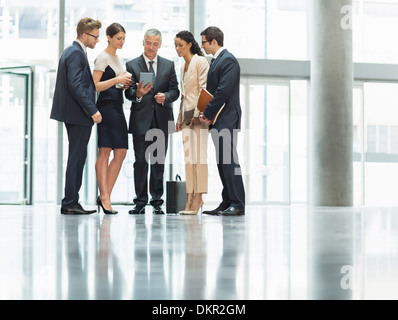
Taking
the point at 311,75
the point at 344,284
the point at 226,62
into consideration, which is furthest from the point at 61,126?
the point at 344,284

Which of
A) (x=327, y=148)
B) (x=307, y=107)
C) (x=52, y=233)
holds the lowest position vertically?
(x=52, y=233)

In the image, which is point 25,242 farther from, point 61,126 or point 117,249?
point 61,126

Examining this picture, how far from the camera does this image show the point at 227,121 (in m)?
5.23

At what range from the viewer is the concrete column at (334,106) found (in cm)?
992

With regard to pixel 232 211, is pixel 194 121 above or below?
above

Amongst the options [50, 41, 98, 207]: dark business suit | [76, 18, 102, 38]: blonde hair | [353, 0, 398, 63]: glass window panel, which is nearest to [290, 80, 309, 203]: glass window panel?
[353, 0, 398, 63]: glass window panel

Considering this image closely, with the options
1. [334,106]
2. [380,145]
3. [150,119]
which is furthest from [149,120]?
[380,145]

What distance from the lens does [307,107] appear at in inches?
454

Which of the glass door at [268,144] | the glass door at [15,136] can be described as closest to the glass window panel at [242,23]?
the glass door at [268,144]

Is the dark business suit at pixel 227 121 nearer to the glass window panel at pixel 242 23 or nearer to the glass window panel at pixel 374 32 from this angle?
the glass window panel at pixel 242 23

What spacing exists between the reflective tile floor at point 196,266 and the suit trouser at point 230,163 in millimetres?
1782

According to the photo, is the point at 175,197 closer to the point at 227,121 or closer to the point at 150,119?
the point at 150,119

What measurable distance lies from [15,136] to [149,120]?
4712 mm
